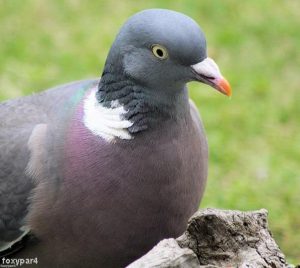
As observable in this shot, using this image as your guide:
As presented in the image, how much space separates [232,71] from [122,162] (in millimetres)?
3805

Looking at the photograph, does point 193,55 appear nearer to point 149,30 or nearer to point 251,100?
point 149,30

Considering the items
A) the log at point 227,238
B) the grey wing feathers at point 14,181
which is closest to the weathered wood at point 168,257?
the log at point 227,238

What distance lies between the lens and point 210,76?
12.7 ft

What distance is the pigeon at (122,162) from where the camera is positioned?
3953 mm

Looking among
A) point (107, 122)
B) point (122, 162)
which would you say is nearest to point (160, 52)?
point (107, 122)

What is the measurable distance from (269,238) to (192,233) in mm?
321

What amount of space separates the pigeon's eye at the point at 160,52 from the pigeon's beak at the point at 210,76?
14 cm

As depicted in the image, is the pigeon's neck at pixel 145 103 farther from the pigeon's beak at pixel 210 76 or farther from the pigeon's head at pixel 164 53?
the pigeon's beak at pixel 210 76

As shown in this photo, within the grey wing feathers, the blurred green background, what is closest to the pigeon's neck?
the grey wing feathers

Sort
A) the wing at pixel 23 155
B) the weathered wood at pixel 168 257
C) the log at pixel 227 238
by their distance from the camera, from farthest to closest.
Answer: the wing at pixel 23 155 < the log at pixel 227 238 < the weathered wood at pixel 168 257

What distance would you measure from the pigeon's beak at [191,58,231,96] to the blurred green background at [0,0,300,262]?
2.11 metres

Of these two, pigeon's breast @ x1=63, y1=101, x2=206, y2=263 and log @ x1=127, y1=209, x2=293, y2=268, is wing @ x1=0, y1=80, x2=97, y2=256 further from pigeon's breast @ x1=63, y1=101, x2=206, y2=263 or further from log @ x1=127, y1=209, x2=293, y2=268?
log @ x1=127, y1=209, x2=293, y2=268

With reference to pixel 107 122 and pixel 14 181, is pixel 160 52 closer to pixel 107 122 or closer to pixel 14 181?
pixel 107 122

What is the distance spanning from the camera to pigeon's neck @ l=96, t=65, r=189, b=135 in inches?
158
